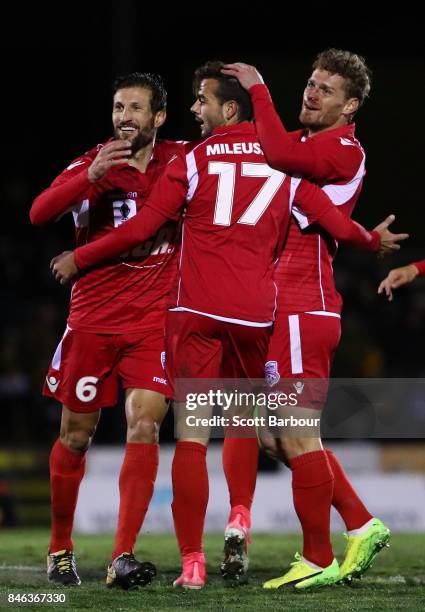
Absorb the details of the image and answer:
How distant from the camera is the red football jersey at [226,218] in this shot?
4.89 metres

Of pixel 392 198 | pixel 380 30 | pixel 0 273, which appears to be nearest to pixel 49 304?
pixel 0 273

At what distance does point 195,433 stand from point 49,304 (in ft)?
25.1

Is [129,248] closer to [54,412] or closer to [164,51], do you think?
[54,412]

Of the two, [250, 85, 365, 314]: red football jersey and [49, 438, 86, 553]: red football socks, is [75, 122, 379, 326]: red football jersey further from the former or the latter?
[49, 438, 86, 553]: red football socks

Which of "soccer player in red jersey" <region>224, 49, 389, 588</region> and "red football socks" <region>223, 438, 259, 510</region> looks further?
"red football socks" <region>223, 438, 259, 510</region>

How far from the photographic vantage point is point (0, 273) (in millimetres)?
13484

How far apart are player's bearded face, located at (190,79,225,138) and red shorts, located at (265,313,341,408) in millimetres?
889

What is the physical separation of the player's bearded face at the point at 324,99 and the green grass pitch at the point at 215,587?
2088 mm

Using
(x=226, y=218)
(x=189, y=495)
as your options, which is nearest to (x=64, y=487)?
(x=189, y=495)

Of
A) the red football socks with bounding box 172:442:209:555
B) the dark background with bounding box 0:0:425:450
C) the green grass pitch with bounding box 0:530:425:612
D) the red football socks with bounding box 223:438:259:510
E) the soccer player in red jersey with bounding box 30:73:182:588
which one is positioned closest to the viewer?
the green grass pitch with bounding box 0:530:425:612

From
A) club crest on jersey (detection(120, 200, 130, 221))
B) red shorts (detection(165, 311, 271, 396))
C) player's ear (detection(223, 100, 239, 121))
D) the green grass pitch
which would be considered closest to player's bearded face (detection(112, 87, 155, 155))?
club crest on jersey (detection(120, 200, 130, 221))

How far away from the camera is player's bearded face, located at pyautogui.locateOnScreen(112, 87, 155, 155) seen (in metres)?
5.23

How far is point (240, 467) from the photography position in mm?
5457

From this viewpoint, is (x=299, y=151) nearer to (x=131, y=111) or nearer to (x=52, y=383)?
(x=131, y=111)
